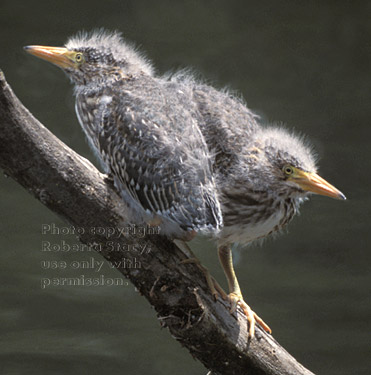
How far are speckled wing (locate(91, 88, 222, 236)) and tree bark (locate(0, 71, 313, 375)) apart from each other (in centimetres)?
7

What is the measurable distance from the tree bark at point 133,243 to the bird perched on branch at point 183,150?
0.19 feet

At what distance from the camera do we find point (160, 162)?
2.23 meters

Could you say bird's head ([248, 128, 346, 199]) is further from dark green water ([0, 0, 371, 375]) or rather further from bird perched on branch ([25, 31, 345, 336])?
dark green water ([0, 0, 371, 375])

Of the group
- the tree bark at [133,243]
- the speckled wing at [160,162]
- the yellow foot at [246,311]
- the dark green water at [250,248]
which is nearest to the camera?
the tree bark at [133,243]

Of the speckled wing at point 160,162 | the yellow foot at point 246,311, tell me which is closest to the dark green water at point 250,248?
the yellow foot at point 246,311

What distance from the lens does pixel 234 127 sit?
246cm

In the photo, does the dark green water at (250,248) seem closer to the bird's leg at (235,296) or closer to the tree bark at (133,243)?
the bird's leg at (235,296)

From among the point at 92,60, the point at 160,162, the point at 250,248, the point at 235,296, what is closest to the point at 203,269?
the point at 235,296

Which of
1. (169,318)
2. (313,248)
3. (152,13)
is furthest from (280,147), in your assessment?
(152,13)

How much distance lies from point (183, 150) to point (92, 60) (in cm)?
48

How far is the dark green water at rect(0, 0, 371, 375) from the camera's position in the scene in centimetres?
436

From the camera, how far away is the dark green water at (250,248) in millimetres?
4359

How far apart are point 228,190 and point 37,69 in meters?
3.60

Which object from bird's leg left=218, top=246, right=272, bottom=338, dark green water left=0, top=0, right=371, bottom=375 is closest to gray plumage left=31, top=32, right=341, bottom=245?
bird's leg left=218, top=246, right=272, bottom=338
